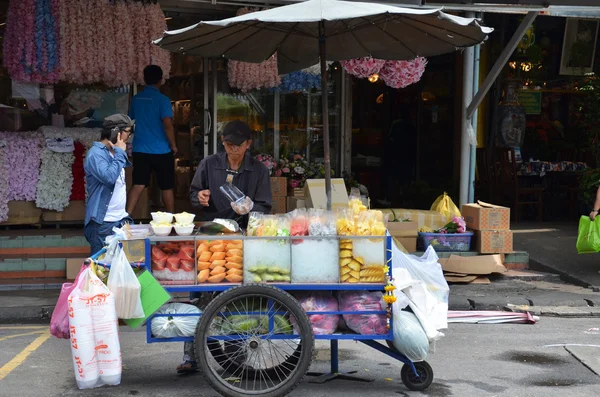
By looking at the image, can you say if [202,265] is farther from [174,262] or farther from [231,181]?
[231,181]

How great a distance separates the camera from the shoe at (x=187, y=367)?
245 inches

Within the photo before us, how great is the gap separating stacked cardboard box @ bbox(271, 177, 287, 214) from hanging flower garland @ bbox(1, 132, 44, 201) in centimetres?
304

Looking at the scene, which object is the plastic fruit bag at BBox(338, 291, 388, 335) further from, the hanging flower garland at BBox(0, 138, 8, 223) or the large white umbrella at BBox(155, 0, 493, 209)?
the hanging flower garland at BBox(0, 138, 8, 223)

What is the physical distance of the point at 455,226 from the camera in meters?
10.2

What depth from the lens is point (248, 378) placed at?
6082 millimetres

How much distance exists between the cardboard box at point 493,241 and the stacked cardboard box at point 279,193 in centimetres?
263

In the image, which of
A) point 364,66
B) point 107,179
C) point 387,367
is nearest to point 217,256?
point 387,367

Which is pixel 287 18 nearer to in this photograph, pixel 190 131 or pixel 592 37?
pixel 190 131

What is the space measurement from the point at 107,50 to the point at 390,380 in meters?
5.99

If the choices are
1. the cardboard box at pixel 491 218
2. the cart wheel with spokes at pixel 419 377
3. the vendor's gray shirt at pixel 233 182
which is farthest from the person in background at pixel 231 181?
the cardboard box at pixel 491 218

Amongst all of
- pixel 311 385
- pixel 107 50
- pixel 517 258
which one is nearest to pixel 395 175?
pixel 517 258

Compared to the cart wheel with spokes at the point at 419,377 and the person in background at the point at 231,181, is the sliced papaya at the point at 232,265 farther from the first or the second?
the cart wheel with spokes at the point at 419,377

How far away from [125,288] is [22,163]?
5.80m

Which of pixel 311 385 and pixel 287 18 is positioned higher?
pixel 287 18
